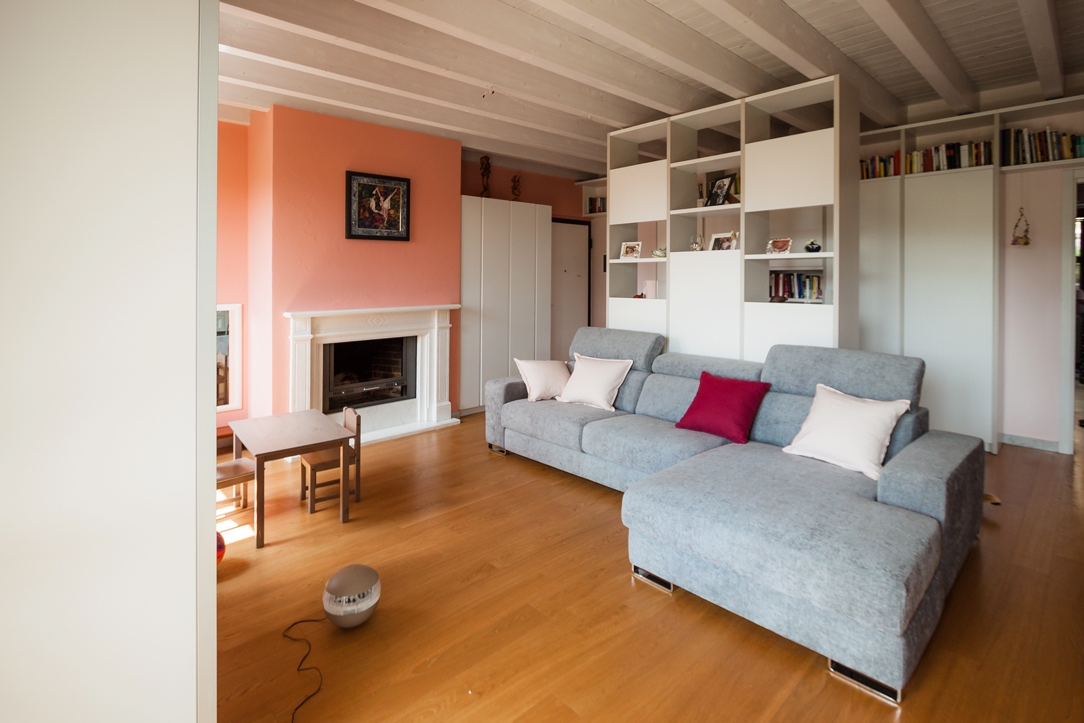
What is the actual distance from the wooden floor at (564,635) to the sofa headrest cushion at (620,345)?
49.5 inches

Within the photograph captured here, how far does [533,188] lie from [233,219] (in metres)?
3.17

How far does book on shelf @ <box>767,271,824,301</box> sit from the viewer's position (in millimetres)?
4723

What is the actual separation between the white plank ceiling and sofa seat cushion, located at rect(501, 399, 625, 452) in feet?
6.87

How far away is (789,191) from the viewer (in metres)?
3.69

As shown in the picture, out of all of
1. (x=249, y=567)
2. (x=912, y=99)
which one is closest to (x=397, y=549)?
(x=249, y=567)

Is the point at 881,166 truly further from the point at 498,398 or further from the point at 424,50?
the point at 424,50

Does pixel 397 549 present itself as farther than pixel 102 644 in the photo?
Yes

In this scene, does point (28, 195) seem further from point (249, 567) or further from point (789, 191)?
point (789, 191)

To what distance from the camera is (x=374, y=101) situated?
4137 mm

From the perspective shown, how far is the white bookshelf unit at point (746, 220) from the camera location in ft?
11.6

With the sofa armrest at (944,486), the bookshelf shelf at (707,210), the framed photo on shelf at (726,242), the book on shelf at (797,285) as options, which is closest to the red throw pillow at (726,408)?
the sofa armrest at (944,486)

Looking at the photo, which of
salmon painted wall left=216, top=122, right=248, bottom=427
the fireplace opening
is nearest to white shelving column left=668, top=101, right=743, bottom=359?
the fireplace opening

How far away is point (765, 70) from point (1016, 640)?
3.35m

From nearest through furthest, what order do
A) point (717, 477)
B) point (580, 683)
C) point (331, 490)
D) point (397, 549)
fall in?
point (580, 683), point (717, 477), point (397, 549), point (331, 490)
